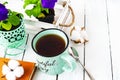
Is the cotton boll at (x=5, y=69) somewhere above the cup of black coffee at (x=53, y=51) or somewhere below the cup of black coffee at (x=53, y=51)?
below

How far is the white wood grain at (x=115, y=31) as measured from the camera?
2.26 feet

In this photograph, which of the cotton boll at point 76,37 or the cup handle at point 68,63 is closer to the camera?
the cup handle at point 68,63

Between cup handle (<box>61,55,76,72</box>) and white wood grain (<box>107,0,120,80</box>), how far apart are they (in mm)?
116

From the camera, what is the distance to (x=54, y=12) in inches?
28.3

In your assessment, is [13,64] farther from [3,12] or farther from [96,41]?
[96,41]

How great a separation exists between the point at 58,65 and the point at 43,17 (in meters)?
0.14

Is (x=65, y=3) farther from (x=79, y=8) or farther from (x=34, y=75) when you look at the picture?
(x=34, y=75)

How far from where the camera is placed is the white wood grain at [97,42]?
684 mm

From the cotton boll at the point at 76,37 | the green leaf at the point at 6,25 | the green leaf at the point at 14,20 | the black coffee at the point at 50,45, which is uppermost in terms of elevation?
the green leaf at the point at 14,20

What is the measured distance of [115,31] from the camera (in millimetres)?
762

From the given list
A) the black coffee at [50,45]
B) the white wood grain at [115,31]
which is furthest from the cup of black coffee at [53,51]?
the white wood grain at [115,31]

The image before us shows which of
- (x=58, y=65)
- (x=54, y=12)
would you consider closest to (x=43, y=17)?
(x=54, y=12)

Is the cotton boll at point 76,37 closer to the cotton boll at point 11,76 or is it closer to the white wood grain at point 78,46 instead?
the white wood grain at point 78,46

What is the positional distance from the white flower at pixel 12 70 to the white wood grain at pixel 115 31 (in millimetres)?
237
